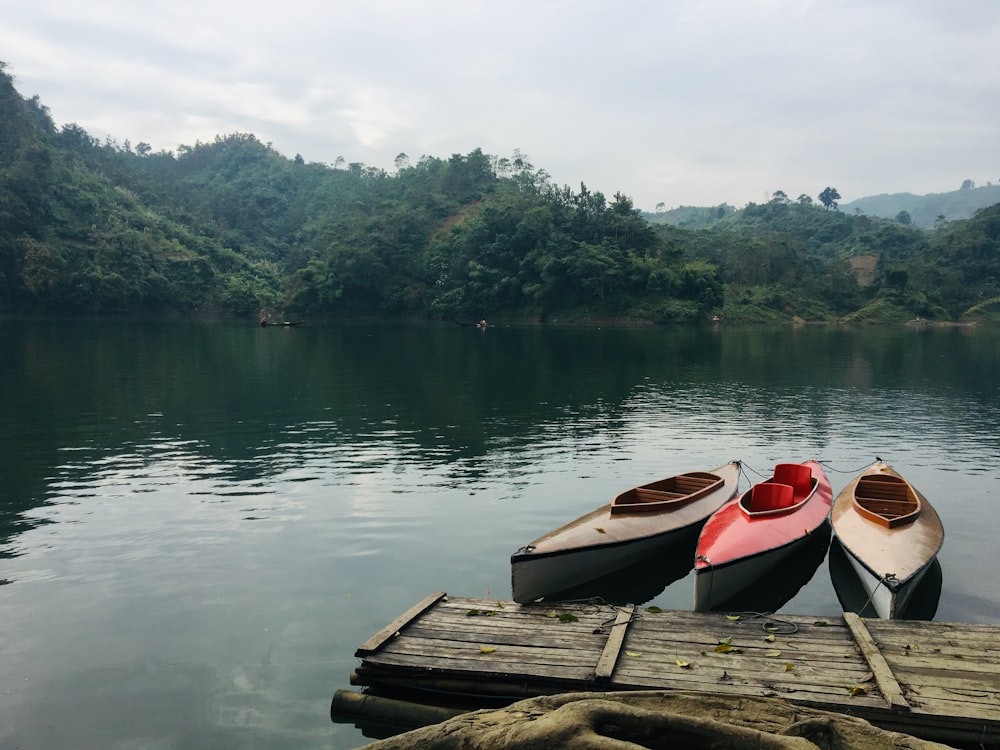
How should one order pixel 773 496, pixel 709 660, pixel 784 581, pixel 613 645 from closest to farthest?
pixel 709 660 < pixel 613 645 < pixel 784 581 < pixel 773 496

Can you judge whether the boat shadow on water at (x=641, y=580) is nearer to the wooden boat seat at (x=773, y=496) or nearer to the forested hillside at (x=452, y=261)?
the wooden boat seat at (x=773, y=496)

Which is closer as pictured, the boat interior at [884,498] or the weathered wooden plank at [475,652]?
the weathered wooden plank at [475,652]

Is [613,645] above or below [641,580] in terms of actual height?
above

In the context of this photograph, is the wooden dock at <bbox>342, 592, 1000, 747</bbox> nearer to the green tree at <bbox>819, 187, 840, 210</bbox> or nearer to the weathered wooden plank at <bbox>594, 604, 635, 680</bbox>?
the weathered wooden plank at <bbox>594, 604, 635, 680</bbox>

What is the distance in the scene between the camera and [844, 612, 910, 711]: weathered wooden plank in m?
6.71

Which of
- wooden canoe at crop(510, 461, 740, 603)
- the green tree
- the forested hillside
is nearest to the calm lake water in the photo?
wooden canoe at crop(510, 461, 740, 603)

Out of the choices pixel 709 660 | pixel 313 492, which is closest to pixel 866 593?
pixel 709 660

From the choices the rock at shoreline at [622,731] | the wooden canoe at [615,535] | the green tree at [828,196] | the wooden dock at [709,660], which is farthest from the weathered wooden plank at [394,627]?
the green tree at [828,196]

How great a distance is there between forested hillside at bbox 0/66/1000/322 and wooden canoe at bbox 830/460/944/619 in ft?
237

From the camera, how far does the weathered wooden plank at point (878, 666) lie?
671cm

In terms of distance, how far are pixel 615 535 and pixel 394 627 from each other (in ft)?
13.7

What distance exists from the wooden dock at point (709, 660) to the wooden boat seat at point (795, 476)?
21.6 feet

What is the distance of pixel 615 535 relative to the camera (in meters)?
11.4

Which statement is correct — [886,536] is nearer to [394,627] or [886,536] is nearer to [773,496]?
[773,496]
